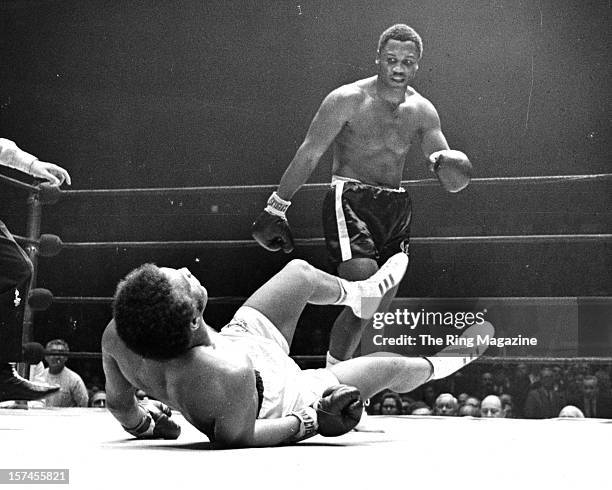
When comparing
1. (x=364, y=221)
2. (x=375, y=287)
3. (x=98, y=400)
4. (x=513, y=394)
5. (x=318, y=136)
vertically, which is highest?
(x=318, y=136)

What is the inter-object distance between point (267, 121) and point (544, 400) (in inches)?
52.4

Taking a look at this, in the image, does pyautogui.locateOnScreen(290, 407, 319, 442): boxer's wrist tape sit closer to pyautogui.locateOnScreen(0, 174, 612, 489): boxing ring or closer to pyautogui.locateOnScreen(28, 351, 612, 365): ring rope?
pyautogui.locateOnScreen(0, 174, 612, 489): boxing ring

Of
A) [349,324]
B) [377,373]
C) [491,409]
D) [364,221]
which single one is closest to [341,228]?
[364,221]

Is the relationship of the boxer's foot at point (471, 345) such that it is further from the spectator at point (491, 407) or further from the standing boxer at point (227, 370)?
the standing boxer at point (227, 370)

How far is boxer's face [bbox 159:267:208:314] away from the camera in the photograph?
1.34 metres

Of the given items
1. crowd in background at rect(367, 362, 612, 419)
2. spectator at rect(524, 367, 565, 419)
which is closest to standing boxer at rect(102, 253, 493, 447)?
crowd in background at rect(367, 362, 612, 419)

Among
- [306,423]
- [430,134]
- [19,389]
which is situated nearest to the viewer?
[306,423]

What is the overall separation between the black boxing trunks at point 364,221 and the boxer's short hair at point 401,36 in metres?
0.48

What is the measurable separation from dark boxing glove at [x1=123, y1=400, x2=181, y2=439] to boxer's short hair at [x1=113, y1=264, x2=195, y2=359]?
0.35 meters

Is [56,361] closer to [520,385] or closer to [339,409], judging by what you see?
[520,385]

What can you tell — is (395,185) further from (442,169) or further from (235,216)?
(235,216)

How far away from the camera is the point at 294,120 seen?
287 centimetres

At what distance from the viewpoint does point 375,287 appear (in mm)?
2754

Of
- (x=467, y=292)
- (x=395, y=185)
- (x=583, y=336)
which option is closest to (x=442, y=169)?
(x=395, y=185)
